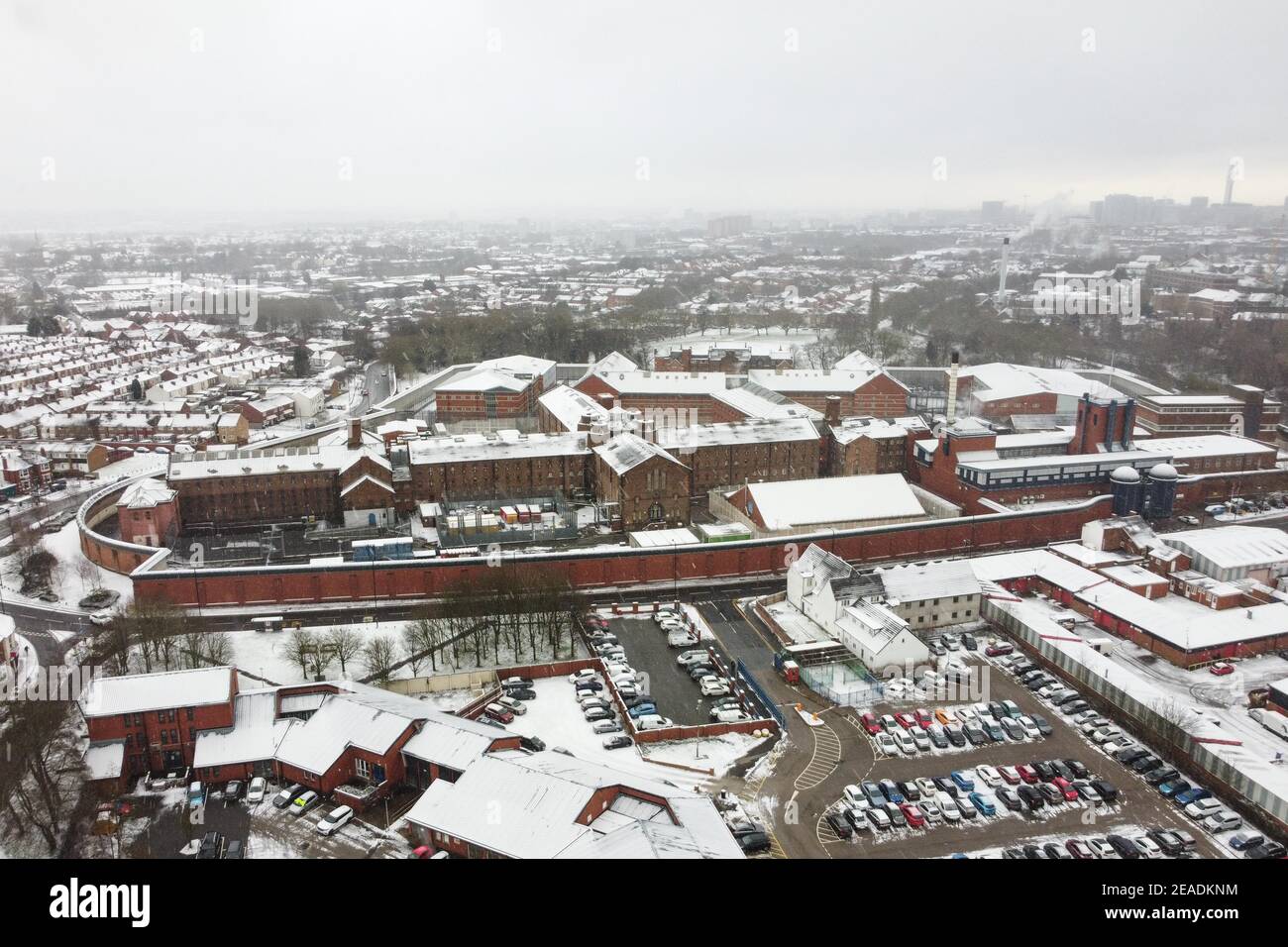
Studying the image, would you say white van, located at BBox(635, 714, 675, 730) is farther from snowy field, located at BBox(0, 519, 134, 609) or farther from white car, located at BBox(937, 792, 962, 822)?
snowy field, located at BBox(0, 519, 134, 609)

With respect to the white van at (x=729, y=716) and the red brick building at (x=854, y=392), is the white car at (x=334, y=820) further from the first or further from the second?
the red brick building at (x=854, y=392)

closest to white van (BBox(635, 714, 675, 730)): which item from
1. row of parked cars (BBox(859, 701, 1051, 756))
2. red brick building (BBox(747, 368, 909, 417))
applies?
row of parked cars (BBox(859, 701, 1051, 756))

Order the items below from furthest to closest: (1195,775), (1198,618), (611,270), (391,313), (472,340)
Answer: (611,270) < (391,313) < (472,340) < (1198,618) < (1195,775)

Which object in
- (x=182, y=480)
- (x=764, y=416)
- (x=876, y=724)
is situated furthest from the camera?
(x=764, y=416)

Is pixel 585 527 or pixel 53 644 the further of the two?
pixel 585 527

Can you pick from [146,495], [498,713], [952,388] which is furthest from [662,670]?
[952,388]

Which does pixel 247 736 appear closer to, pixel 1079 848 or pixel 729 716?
pixel 729 716

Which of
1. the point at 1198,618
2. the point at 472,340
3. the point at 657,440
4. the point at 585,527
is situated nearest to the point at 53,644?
the point at 585,527

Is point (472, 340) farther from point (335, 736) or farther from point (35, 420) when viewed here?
point (335, 736)
